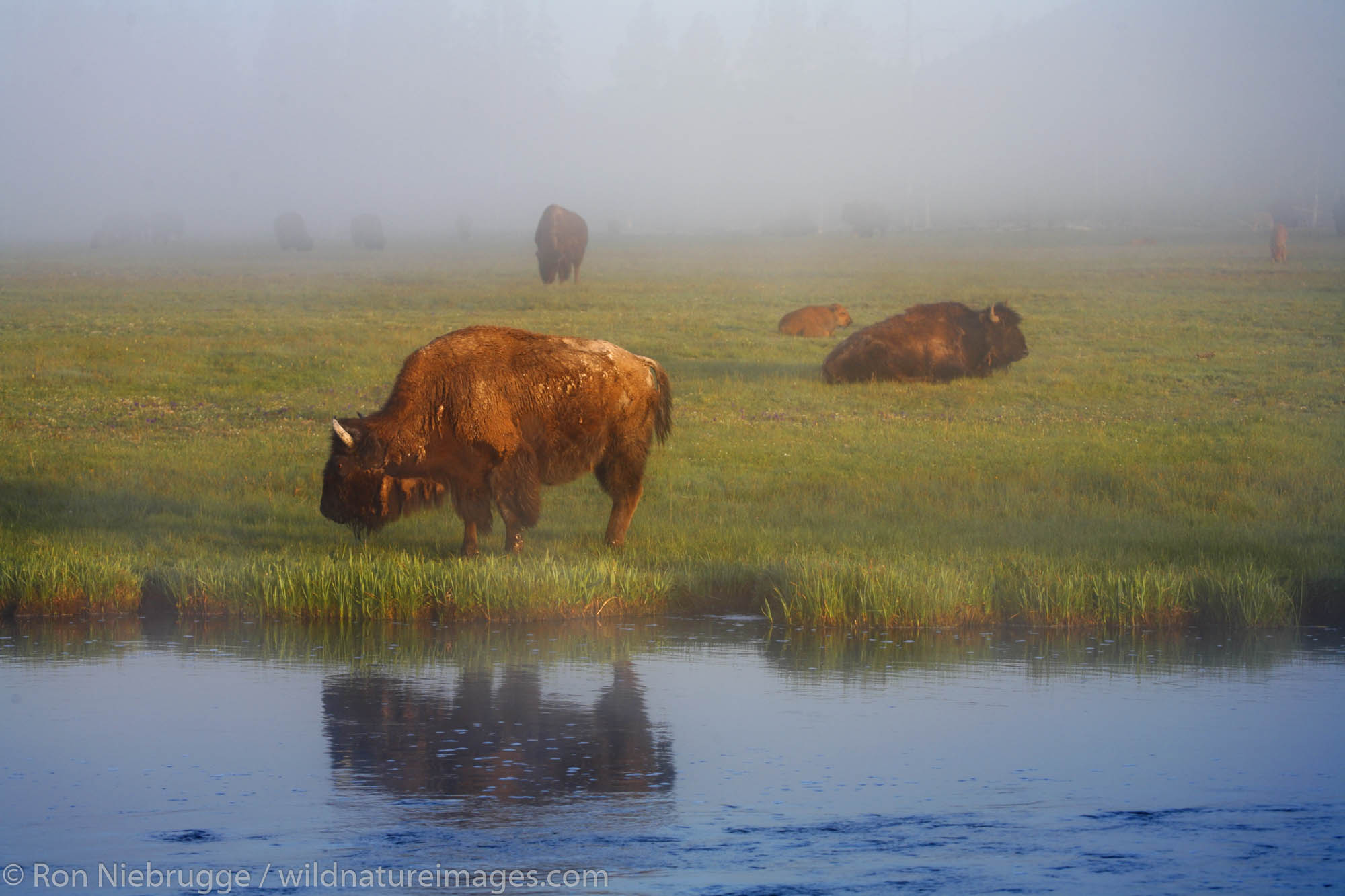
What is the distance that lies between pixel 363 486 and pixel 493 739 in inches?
220

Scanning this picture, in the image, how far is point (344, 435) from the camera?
497 inches

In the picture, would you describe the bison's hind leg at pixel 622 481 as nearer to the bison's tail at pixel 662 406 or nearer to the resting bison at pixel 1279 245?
the bison's tail at pixel 662 406

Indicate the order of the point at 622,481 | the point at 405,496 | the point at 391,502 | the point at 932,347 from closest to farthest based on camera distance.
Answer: the point at 391,502, the point at 405,496, the point at 622,481, the point at 932,347

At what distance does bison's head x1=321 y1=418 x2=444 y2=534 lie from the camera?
1278 centimetres

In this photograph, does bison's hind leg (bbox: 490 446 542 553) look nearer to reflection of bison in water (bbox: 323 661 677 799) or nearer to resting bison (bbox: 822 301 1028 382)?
reflection of bison in water (bbox: 323 661 677 799)

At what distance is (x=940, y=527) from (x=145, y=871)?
380 inches

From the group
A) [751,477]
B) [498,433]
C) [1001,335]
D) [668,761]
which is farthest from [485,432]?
[1001,335]

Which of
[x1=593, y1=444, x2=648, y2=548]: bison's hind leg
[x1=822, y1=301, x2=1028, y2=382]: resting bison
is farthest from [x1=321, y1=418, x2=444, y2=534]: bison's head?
[x1=822, y1=301, x2=1028, y2=382]: resting bison

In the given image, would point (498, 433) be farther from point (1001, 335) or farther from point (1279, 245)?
point (1279, 245)

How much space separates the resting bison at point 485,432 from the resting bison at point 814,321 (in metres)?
18.4

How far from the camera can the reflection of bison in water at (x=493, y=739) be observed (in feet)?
23.4

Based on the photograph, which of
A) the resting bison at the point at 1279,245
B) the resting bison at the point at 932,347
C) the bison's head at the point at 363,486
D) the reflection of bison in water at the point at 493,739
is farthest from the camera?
the resting bison at the point at 1279,245

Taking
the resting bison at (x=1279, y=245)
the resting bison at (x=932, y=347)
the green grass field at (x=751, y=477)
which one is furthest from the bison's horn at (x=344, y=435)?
the resting bison at (x=1279, y=245)

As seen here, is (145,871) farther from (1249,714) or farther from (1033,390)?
(1033,390)
